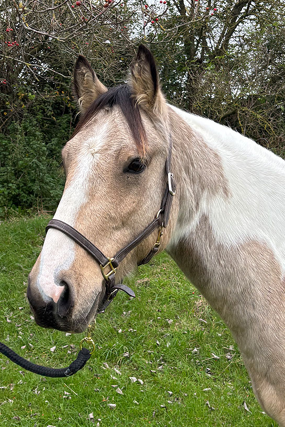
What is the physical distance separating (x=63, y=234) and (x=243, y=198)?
99 centimetres

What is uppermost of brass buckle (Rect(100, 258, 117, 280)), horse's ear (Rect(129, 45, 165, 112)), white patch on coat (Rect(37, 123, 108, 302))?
horse's ear (Rect(129, 45, 165, 112))

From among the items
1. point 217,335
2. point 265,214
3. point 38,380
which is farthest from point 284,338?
point 38,380

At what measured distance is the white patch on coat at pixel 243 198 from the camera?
5.68 ft

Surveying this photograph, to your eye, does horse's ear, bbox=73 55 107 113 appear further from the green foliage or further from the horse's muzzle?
the green foliage

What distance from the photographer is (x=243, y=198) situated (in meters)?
1.78

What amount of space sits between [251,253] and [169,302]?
10.6 ft

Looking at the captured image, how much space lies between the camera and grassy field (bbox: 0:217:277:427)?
314 centimetres

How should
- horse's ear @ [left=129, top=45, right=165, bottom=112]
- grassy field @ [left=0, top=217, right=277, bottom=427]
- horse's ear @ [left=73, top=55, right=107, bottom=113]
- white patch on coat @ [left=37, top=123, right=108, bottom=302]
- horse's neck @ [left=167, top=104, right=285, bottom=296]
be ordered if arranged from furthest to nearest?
grassy field @ [left=0, top=217, right=277, bottom=427] → horse's ear @ [left=73, top=55, right=107, bottom=113] → horse's neck @ [left=167, top=104, right=285, bottom=296] → horse's ear @ [left=129, top=45, right=165, bottom=112] → white patch on coat @ [left=37, top=123, right=108, bottom=302]

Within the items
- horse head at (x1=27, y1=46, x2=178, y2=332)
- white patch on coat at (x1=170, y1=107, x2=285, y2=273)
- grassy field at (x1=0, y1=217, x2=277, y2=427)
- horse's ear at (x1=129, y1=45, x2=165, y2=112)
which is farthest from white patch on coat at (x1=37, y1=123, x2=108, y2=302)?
grassy field at (x1=0, y1=217, x2=277, y2=427)

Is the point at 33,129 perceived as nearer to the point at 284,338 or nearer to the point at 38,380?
the point at 38,380

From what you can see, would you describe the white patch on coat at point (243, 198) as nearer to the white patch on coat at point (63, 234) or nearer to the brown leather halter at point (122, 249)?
the brown leather halter at point (122, 249)

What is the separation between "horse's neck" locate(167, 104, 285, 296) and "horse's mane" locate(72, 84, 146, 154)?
9.9 inches

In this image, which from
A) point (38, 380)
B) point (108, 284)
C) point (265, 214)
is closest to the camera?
point (108, 284)

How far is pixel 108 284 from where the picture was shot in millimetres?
1513
